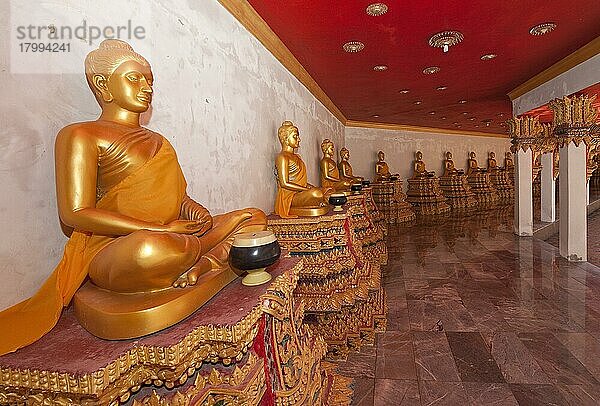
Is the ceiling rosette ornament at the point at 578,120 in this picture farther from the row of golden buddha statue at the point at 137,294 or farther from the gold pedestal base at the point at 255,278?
the gold pedestal base at the point at 255,278

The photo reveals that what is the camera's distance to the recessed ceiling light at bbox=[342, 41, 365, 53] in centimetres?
398

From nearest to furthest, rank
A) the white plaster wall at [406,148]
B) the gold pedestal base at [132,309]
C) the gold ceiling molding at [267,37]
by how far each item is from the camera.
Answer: the gold pedestal base at [132,309], the gold ceiling molding at [267,37], the white plaster wall at [406,148]

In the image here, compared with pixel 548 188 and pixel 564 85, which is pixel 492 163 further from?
pixel 564 85

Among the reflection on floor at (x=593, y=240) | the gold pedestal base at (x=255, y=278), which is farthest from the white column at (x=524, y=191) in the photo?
the gold pedestal base at (x=255, y=278)

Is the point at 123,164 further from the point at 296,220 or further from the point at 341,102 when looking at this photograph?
the point at 341,102

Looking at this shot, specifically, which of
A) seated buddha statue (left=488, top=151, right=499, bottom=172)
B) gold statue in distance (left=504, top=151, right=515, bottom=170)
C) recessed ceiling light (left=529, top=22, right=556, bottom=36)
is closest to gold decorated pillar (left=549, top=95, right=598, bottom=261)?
recessed ceiling light (left=529, top=22, right=556, bottom=36)

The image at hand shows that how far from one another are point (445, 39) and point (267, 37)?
6.19ft

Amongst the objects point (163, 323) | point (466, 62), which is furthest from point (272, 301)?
point (466, 62)

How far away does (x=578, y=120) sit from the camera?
557 cm

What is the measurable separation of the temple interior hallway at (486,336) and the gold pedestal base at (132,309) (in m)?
1.92

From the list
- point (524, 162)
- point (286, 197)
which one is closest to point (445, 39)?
point (286, 197)

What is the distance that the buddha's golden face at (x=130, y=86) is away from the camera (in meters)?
1.30

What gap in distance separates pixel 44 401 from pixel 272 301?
660mm

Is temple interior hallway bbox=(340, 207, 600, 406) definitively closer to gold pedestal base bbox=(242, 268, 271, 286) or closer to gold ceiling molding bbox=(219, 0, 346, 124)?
gold pedestal base bbox=(242, 268, 271, 286)
